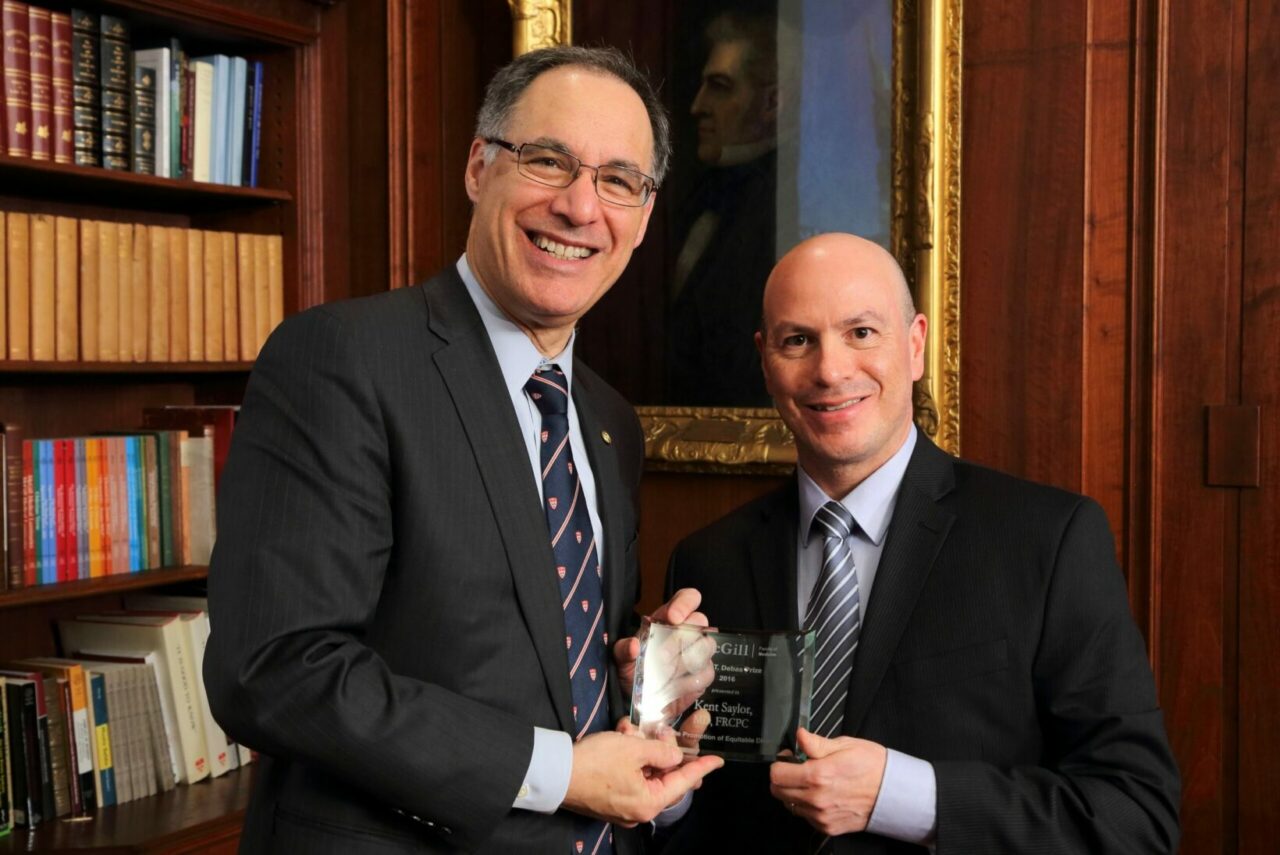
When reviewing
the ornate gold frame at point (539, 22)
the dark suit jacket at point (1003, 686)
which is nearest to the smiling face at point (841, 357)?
the dark suit jacket at point (1003, 686)

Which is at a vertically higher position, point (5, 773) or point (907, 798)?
point (907, 798)

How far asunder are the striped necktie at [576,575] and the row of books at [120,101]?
6.20 feet

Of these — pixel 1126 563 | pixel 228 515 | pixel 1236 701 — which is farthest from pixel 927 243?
pixel 228 515

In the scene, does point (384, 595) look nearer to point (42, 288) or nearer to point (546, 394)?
point (546, 394)

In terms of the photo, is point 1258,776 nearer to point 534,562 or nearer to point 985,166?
point 985,166

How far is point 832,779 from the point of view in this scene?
181cm

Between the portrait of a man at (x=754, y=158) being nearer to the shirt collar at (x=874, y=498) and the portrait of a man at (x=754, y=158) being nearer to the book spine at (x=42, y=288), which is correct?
the shirt collar at (x=874, y=498)

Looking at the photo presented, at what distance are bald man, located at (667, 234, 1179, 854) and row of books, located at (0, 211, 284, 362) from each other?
6.23ft

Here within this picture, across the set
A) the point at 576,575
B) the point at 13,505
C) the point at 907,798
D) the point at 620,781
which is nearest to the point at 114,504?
the point at 13,505

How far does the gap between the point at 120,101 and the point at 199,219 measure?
2.09ft

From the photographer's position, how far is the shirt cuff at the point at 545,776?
1758 millimetres

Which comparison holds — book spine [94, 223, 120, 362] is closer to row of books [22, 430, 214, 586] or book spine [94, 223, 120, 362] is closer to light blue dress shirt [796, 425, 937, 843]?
row of books [22, 430, 214, 586]

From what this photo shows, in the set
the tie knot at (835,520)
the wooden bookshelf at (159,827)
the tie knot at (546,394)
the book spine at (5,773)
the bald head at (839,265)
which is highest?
the bald head at (839,265)

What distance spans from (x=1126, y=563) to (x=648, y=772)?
5.48ft
